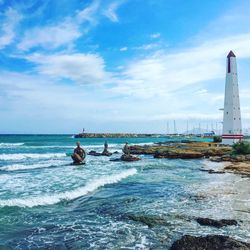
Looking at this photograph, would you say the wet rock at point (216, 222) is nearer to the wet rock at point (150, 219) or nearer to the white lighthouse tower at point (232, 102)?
the wet rock at point (150, 219)

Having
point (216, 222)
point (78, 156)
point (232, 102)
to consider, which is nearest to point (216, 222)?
point (216, 222)

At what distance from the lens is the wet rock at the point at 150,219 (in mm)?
11186

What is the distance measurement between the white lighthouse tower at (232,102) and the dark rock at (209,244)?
Answer: 37.5 meters

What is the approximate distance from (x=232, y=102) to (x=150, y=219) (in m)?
35.7

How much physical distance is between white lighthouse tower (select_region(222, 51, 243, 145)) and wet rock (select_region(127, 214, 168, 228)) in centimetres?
3496

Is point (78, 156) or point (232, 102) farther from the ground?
point (232, 102)

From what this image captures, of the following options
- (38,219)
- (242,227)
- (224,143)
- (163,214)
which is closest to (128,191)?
(163,214)

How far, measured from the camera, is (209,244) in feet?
27.7

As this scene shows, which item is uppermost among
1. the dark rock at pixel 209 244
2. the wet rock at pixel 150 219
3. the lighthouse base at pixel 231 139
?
the lighthouse base at pixel 231 139

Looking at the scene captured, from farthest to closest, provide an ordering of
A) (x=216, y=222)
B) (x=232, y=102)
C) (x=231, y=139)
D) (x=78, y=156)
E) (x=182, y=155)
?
(x=231, y=139) → (x=232, y=102) → (x=182, y=155) → (x=78, y=156) → (x=216, y=222)

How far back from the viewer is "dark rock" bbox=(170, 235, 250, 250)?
829 cm

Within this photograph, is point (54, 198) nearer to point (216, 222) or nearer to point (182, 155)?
point (216, 222)

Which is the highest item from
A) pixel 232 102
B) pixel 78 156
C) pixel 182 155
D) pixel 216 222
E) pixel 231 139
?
pixel 232 102

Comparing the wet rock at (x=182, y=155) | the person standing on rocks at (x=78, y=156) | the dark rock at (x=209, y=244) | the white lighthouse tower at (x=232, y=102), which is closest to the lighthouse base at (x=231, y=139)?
the white lighthouse tower at (x=232, y=102)
